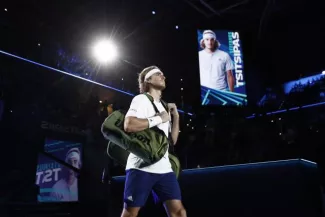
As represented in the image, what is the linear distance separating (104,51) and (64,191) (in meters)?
3.23

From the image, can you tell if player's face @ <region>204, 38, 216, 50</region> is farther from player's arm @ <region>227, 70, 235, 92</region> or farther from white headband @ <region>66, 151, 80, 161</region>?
white headband @ <region>66, 151, 80, 161</region>

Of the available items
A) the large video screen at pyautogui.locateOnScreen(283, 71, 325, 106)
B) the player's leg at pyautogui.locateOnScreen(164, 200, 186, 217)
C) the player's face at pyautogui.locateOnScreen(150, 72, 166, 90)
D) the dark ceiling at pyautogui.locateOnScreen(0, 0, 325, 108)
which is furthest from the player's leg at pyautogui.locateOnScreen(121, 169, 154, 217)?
the large video screen at pyautogui.locateOnScreen(283, 71, 325, 106)

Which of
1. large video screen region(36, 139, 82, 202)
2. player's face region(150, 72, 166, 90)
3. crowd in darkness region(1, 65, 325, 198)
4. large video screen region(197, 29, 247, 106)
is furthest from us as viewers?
large video screen region(197, 29, 247, 106)

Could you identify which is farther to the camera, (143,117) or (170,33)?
(170,33)

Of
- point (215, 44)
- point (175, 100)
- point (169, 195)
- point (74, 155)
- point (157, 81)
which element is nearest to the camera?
point (169, 195)

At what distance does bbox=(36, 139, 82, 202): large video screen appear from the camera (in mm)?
7230

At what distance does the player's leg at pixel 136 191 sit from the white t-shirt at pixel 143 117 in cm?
5

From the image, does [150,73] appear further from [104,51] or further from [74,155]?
[74,155]

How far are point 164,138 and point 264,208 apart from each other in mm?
2421

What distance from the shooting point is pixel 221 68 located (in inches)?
373

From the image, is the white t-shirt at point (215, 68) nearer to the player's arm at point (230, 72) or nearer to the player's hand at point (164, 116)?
the player's arm at point (230, 72)

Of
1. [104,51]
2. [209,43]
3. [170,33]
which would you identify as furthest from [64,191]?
[209,43]

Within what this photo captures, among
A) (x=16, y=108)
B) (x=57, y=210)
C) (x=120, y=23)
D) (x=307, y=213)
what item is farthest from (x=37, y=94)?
(x=307, y=213)

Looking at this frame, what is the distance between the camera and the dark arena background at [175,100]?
14.9 feet
